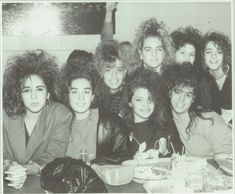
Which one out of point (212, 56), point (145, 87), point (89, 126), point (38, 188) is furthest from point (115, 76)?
point (38, 188)

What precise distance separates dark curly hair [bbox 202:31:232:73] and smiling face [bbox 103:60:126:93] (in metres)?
0.40

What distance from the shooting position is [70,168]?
171 centimetres

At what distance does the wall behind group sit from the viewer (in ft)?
5.76

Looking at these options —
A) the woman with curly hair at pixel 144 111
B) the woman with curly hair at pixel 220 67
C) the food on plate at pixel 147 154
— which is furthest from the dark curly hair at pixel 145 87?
the woman with curly hair at pixel 220 67

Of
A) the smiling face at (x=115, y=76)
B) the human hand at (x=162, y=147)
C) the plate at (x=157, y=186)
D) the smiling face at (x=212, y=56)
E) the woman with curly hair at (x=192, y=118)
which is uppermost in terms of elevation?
the smiling face at (x=212, y=56)

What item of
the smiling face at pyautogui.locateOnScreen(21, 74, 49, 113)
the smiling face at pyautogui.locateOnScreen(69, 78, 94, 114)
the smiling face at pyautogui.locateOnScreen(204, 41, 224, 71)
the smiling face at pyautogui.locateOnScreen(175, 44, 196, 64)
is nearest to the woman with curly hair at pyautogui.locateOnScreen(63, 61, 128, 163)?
the smiling face at pyautogui.locateOnScreen(69, 78, 94, 114)

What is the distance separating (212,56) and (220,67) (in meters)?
0.07

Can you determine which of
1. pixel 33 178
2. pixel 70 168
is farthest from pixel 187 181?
pixel 33 178

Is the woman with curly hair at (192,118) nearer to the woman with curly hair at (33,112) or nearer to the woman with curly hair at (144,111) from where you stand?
the woman with curly hair at (144,111)

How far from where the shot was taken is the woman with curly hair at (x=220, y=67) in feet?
6.04

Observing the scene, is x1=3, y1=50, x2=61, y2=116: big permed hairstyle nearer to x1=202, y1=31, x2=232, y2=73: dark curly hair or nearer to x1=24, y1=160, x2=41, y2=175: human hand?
x1=24, y1=160, x2=41, y2=175: human hand

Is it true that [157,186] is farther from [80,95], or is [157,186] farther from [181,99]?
[80,95]

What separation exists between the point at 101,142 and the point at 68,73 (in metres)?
0.35

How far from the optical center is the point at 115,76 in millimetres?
1786
